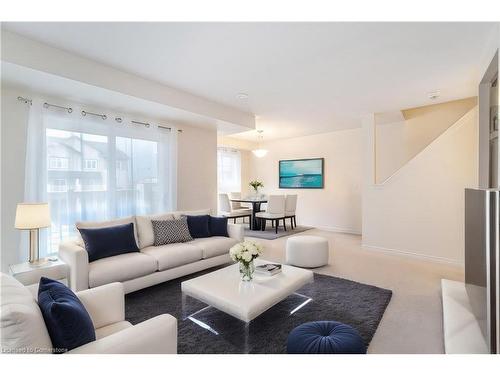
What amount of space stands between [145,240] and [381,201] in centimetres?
391

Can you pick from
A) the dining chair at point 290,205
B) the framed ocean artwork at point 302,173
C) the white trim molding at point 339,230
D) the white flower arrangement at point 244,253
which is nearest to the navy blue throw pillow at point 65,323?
the white flower arrangement at point 244,253

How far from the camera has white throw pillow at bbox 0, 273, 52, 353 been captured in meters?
1.02

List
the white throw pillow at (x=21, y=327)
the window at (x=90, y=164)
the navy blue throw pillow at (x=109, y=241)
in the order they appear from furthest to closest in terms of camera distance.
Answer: the window at (x=90, y=164), the navy blue throw pillow at (x=109, y=241), the white throw pillow at (x=21, y=327)

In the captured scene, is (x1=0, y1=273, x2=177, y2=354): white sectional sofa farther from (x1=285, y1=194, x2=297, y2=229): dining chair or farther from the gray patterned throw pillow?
→ (x1=285, y1=194, x2=297, y2=229): dining chair

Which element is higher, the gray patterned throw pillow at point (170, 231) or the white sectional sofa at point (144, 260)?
the gray patterned throw pillow at point (170, 231)

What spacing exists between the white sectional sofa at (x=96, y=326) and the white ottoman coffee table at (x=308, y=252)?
8.40 feet

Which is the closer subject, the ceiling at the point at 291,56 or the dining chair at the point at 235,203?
the ceiling at the point at 291,56

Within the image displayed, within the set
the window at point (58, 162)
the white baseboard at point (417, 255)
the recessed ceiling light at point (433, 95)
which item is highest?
the recessed ceiling light at point (433, 95)

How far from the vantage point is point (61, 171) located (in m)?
3.21

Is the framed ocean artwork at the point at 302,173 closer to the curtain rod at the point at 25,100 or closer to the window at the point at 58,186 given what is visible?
the window at the point at 58,186

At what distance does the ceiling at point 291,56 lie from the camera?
2145mm

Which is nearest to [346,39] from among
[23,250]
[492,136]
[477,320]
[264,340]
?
[492,136]

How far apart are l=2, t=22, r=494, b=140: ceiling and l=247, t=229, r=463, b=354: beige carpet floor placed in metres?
2.50

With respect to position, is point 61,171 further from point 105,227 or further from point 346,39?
point 346,39
